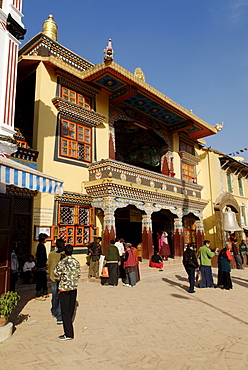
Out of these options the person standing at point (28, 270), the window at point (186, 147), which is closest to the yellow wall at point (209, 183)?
the window at point (186, 147)

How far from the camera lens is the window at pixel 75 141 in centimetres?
1283

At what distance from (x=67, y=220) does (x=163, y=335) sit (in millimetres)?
8048

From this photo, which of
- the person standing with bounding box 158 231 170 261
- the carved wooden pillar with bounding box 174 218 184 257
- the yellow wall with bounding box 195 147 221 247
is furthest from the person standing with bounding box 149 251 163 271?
the yellow wall with bounding box 195 147 221 247

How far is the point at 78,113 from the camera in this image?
13273mm

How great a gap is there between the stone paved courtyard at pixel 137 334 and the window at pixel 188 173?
40.3 feet

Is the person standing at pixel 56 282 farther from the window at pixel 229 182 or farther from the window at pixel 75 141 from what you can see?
the window at pixel 229 182

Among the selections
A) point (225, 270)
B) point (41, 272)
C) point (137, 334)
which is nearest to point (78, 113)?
A: point (41, 272)

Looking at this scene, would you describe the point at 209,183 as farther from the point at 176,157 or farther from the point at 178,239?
the point at 178,239

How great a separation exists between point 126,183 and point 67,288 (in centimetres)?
839

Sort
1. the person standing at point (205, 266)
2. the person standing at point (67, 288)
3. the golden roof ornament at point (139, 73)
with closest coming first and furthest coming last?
the person standing at point (67, 288)
the person standing at point (205, 266)
the golden roof ornament at point (139, 73)

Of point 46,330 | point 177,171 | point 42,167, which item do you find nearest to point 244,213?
point 177,171

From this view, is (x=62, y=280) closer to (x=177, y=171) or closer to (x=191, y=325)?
(x=191, y=325)

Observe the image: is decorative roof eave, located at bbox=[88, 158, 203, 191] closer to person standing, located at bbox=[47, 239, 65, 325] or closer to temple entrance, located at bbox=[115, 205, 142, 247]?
temple entrance, located at bbox=[115, 205, 142, 247]

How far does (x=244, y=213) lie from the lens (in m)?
25.6
